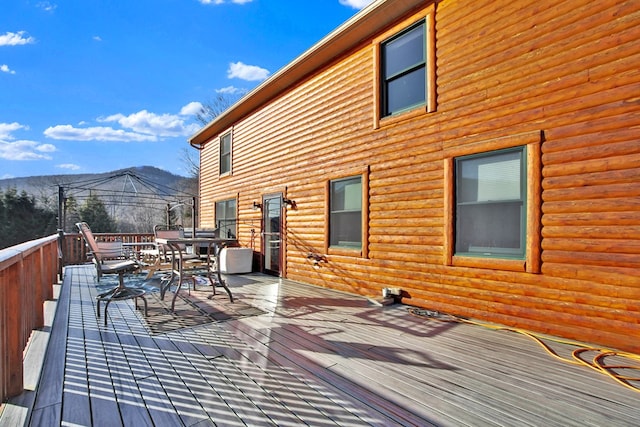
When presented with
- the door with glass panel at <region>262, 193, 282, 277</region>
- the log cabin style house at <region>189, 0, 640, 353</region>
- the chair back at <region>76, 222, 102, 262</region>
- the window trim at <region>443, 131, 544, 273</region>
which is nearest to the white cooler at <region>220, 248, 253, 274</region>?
the door with glass panel at <region>262, 193, 282, 277</region>

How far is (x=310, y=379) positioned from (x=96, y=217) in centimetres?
2288

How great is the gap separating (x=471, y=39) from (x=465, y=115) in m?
0.90

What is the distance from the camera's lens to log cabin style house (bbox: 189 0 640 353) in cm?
288

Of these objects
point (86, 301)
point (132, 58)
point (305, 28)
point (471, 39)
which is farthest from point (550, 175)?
point (132, 58)

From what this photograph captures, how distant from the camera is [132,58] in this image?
21.3 m

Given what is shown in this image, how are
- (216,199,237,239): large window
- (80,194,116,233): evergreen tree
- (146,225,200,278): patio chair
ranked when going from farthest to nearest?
(80,194,116,233): evergreen tree < (216,199,237,239): large window < (146,225,200,278): patio chair

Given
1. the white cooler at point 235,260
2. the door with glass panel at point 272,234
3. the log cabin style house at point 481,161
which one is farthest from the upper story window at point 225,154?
the log cabin style house at point 481,161

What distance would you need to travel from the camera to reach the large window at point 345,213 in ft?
17.4

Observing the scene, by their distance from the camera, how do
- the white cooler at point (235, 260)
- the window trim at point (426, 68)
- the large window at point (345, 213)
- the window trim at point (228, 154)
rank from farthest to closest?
the window trim at point (228, 154), the white cooler at point (235, 260), the large window at point (345, 213), the window trim at point (426, 68)

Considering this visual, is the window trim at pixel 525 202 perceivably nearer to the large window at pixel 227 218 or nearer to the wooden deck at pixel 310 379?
the wooden deck at pixel 310 379

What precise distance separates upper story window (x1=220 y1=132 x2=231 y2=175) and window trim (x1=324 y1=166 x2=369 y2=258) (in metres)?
4.48

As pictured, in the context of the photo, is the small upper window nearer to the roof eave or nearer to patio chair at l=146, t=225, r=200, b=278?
the roof eave

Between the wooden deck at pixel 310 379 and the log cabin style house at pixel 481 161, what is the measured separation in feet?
2.26

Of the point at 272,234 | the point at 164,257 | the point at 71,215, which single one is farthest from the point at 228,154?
the point at 71,215
